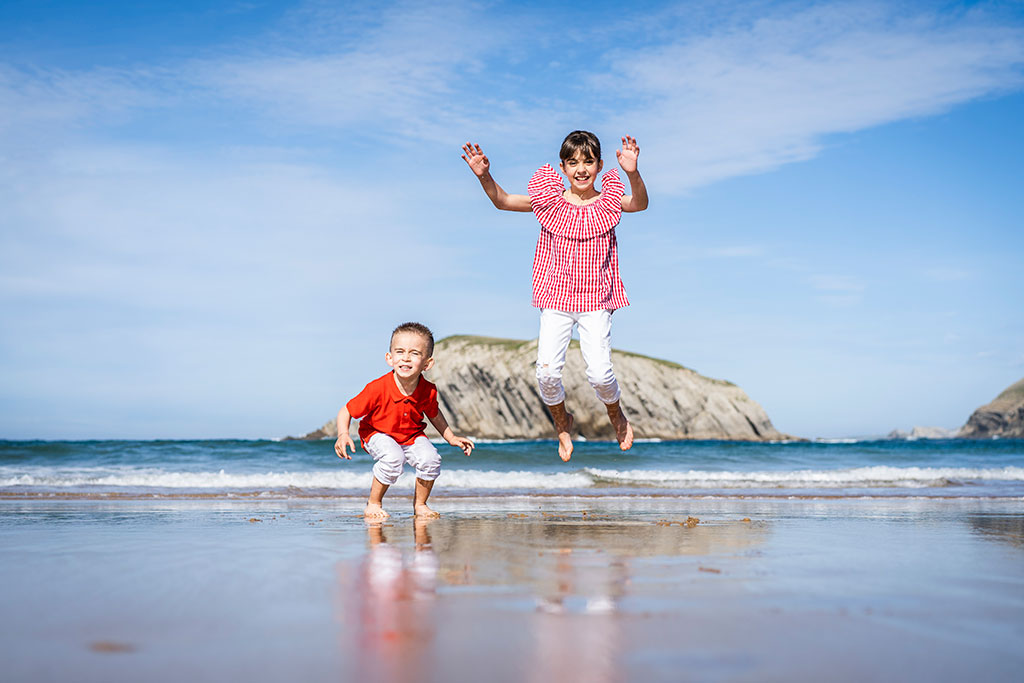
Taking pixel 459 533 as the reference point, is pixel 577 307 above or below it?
above

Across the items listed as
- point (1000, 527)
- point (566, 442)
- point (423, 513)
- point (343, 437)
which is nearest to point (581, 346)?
point (566, 442)

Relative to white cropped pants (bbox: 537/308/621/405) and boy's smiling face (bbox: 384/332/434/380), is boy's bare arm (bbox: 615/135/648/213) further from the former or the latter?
boy's smiling face (bbox: 384/332/434/380)

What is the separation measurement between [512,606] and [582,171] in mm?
4053

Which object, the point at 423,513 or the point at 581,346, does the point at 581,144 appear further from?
the point at 423,513

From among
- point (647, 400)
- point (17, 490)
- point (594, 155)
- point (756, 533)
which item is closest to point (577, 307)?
point (594, 155)

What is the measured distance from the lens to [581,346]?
591cm

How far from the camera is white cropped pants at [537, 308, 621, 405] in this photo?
19.4ft

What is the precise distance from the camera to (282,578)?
2922 mm

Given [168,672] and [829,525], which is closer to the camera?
[168,672]

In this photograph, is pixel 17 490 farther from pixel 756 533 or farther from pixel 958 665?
pixel 958 665

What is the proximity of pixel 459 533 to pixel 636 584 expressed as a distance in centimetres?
204

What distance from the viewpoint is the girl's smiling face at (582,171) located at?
584cm

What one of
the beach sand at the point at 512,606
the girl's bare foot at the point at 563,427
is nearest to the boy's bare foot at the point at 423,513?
the girl's bare foot at the point at 563,427

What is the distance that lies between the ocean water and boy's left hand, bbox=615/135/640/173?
5702 millimetres
